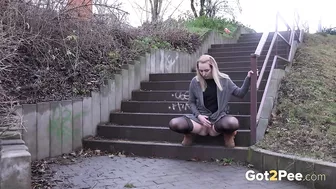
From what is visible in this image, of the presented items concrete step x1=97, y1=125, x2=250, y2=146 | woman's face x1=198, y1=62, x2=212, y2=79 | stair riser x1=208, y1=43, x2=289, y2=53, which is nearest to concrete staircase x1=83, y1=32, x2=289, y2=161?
concrete step x1=97, y1=125, x2=250, y2=146

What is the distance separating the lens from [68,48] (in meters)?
5.43

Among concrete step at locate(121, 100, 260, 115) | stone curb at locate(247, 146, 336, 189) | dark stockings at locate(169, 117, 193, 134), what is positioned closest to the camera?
stone curb at locate(247, 146, 336, 189)

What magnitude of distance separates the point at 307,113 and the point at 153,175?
252cm

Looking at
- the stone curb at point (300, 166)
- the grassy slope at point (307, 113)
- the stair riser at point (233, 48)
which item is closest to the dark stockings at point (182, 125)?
the stone curb at point (300, 166)

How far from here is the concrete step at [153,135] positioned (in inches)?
171

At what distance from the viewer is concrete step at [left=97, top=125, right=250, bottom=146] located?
14.2 ft

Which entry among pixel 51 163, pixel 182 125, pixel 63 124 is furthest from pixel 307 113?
pixel 51 163

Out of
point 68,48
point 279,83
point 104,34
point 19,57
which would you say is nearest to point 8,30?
point 19,57

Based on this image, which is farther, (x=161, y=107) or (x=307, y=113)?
(x=161, y=107)

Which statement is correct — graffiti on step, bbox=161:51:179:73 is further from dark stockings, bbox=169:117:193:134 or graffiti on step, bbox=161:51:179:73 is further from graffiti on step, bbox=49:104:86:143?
dark stockings, bbox=169:117:193:134

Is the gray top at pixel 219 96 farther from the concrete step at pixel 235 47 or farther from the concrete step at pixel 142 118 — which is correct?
the concrete step at pixel 235 47

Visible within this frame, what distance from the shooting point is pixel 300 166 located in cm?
335

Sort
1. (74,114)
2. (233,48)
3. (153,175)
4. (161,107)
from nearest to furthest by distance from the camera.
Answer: (153,175)
(74,114)
(161,107)
(233,48)

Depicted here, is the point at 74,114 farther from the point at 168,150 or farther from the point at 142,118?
the point at 168,150
